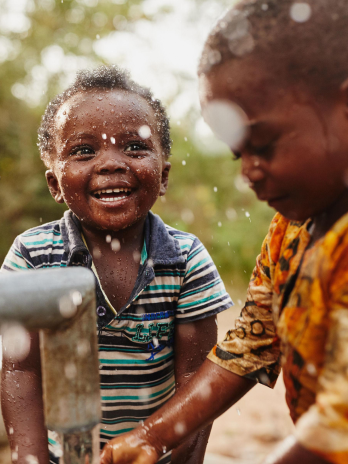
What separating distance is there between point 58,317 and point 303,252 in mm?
579

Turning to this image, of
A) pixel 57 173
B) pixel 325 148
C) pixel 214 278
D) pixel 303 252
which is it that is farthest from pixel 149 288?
pixel 325 148

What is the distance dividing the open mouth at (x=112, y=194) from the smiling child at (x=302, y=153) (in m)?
0.65

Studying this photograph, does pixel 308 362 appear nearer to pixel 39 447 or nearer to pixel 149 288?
pixel 149 288

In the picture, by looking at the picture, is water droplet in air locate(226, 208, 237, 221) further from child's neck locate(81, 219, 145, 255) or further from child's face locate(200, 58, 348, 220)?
child's face locate(200, 58, 348, 220)

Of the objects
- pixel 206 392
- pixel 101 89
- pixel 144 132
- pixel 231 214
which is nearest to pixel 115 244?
pixel 144 132

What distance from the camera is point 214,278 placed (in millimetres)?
1832

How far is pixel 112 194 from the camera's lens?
5.53 ft

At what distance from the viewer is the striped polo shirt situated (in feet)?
5.68

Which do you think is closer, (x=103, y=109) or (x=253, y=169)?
(x=253, y=169)

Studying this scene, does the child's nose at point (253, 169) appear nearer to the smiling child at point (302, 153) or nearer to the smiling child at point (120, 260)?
the smiling child at point (302, 153)

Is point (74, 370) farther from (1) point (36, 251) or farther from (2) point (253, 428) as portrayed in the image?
(2) point (253, 428)

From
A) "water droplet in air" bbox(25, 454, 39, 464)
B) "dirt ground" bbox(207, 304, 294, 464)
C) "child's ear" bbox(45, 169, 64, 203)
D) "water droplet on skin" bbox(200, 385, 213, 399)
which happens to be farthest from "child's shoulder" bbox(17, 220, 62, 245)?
"dirt ground" bbox(207, 304, 294, 464)

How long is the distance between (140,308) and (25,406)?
1.77 ft

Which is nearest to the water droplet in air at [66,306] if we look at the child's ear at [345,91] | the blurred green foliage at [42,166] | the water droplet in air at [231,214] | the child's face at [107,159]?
the child's ear at [345,91]
